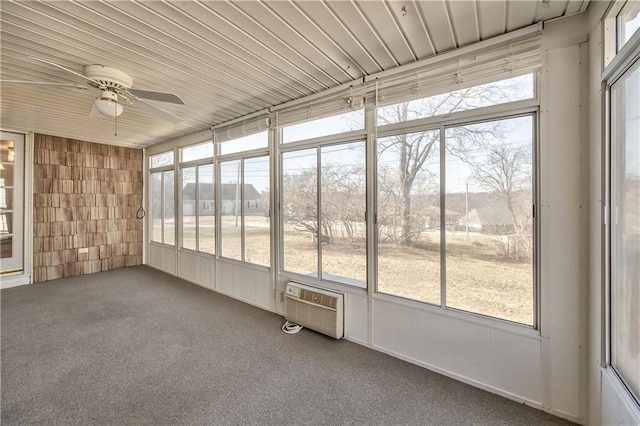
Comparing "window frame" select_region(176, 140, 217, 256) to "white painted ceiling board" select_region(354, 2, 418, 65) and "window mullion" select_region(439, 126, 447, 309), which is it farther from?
"window mullion" select_region(439, 126, 447, 309)

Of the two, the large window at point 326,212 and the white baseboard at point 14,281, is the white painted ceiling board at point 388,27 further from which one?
the white baseboard at point 14,281

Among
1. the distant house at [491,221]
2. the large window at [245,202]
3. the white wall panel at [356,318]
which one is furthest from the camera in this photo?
the large window at [245,202]

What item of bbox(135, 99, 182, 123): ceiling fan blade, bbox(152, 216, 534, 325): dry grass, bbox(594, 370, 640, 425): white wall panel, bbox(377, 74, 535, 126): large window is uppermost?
bbox(135, 99, 182, 123): ceiling fan blade

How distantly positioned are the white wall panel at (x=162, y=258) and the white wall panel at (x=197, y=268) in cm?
30

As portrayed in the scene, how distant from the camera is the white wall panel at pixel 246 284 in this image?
3.59 metres

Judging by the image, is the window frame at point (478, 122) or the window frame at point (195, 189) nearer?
the window frame at point (478, 122)

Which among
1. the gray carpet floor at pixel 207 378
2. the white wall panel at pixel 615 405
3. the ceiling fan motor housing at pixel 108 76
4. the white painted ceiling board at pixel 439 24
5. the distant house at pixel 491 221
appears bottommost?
the gray carpet floor at pixel 207 378

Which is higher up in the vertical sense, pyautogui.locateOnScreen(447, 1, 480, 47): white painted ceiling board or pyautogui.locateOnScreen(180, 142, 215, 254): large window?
pyautogui.locateOnScreen(447, 1, 480, 47): white painted ceiling board

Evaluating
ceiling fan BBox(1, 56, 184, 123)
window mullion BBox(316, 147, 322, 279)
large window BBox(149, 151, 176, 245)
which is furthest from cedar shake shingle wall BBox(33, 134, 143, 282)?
window mullion BBox(316, 147, 322, 279)

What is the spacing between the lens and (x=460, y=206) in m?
2.22

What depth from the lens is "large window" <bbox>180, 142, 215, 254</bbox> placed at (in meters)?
4.45

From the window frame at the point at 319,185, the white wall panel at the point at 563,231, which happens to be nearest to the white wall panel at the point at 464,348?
the white wall panel at the point at 563,231

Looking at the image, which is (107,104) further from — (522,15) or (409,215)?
(522,15)

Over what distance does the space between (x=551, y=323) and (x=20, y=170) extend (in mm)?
7357
